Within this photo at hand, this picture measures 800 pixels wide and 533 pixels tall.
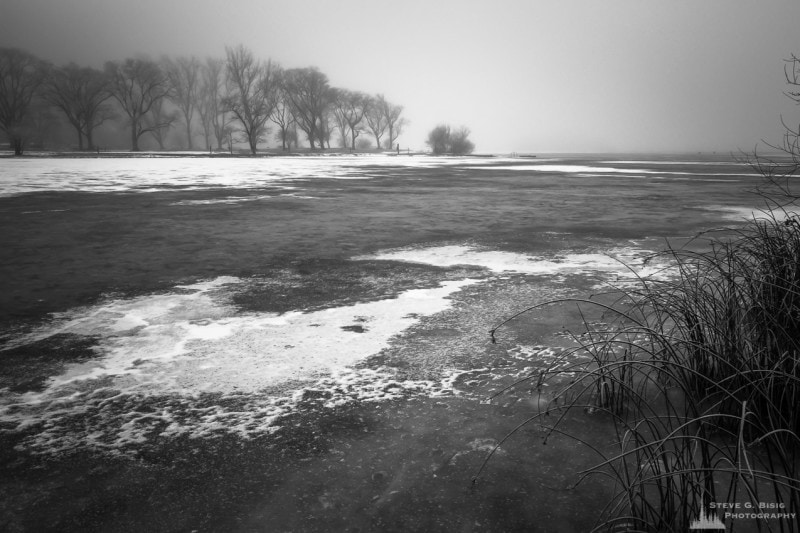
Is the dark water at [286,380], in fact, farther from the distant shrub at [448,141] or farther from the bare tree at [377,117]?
the bare tree at [377,117]

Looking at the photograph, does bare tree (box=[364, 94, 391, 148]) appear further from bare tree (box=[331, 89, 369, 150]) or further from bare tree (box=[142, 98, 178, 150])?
bare tree (box=[142, 98, 178, 150])

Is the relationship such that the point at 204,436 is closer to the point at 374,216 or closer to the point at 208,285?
the point at 208,285

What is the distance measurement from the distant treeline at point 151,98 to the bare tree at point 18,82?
3.7 inches

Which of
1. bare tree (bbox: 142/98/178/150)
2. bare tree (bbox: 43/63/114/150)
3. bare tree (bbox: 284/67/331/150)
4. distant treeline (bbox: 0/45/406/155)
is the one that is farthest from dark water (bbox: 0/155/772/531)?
bare tree (bbox: 142/98/178/150)

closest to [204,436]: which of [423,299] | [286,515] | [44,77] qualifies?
[286,515]

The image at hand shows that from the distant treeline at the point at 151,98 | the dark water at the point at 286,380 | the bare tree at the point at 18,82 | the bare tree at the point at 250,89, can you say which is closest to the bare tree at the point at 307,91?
the distant treeline at the point at 151,98

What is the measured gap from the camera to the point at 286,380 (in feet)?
13.1

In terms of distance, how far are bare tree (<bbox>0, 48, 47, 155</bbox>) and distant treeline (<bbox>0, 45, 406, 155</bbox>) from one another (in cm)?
9

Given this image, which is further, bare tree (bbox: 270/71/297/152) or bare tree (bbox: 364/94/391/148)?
bare tree (bbox: 364/94/391/148)

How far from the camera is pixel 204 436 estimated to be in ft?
10.5

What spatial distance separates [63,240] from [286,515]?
9.11m

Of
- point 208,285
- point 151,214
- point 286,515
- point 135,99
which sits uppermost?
point 135,99

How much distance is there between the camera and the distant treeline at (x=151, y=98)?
59.7 meters

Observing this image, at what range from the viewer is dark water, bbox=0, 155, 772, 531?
259cm
